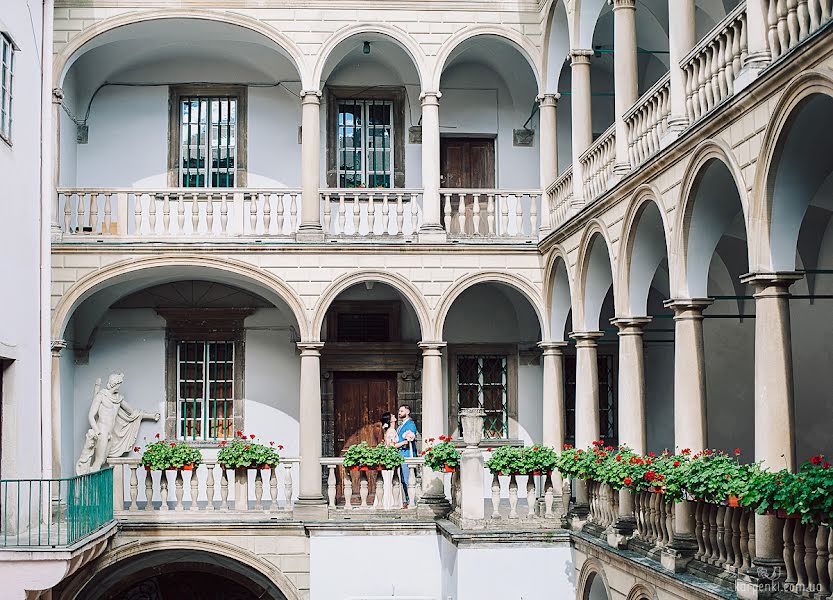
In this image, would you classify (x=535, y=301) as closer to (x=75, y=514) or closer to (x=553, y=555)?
(x=553, y=555)

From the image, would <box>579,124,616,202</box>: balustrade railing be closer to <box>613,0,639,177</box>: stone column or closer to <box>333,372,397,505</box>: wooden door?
<box>613,0,639,177</box>: stone column

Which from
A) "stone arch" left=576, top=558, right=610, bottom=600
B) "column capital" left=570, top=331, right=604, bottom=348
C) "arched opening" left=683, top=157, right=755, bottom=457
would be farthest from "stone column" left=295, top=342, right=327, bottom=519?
"arched opening" left=683, top=157, right=755, bottom=457

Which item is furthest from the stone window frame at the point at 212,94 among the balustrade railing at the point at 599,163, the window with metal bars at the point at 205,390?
the balustrade railing at the point at 599,163

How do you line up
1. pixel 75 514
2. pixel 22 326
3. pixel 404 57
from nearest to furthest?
pixel 75 514
pixel 22 326
pixel 404 57

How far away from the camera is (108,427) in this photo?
59.4ft

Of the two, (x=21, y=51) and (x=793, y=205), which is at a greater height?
(x=21, y=51)

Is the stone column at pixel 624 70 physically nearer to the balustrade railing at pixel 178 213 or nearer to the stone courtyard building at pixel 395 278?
the stone courtyard building at pixel 395 278

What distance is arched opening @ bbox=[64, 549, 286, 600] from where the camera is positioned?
16.9 meters

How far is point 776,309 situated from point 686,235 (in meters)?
2.31

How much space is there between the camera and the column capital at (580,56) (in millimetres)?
15414

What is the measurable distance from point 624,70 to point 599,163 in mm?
1552

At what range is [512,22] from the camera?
58.0 feet

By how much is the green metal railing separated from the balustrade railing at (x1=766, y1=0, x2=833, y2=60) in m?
8.67

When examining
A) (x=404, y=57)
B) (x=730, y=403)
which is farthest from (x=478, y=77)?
(x=730, y=403)
